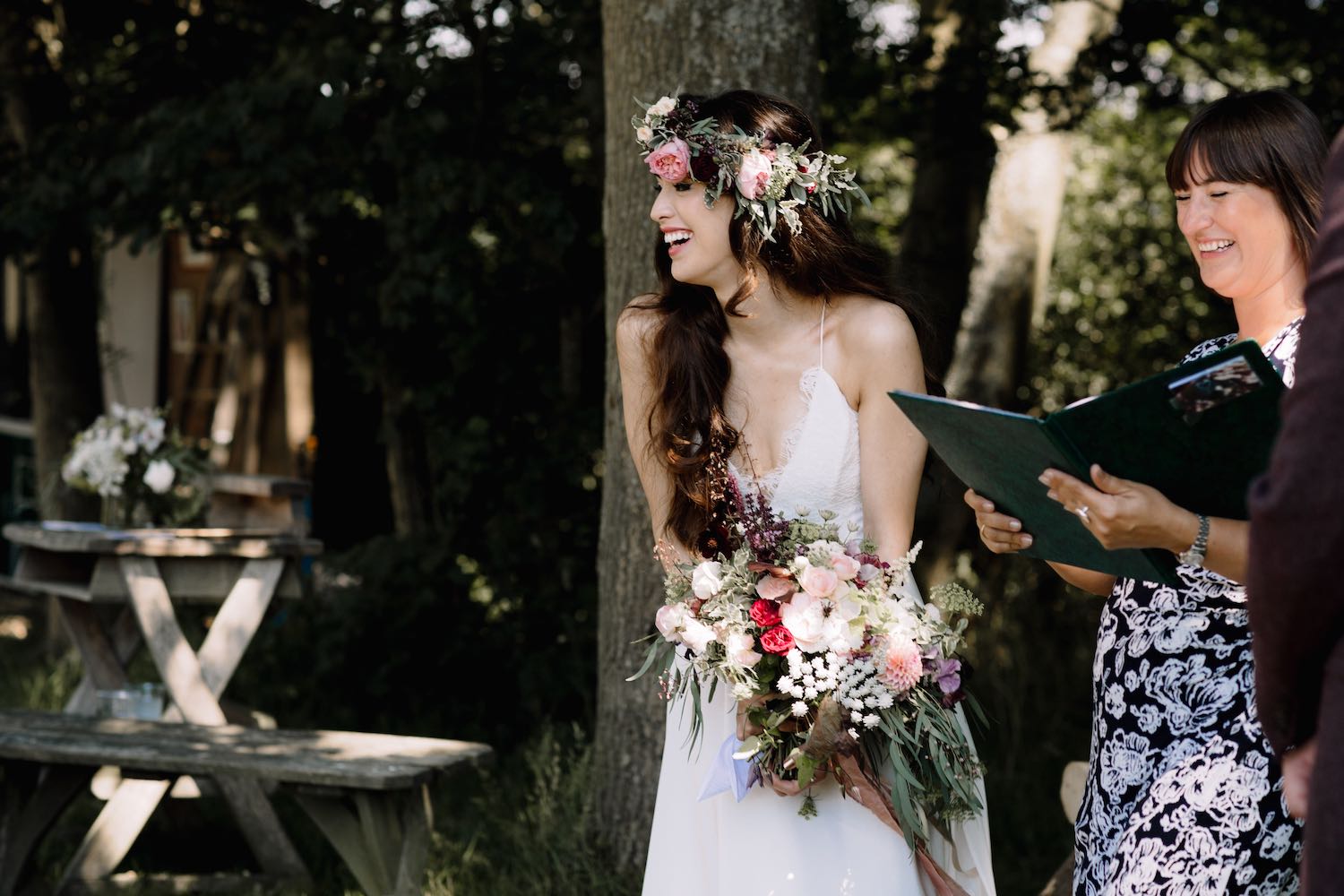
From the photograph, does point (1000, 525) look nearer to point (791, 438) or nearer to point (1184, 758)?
point (1184, 758)

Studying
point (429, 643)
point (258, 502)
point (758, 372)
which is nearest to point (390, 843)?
point (758, 372)

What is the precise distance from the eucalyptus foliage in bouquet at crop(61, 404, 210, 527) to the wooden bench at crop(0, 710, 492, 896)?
940 mm

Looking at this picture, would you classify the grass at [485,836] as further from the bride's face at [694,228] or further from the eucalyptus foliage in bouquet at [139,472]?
the bride's face at [694,228]

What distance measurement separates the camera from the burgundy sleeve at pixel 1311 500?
1279 mm

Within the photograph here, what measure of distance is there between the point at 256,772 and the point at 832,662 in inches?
91.6

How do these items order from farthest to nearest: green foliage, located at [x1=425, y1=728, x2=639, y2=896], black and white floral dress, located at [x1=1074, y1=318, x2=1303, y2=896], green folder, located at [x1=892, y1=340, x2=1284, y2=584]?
green foliage, located at [x1=425, y1=728, x2=639, y2=896] < black and white floral dress, located at [x1=1074, y1=318, x2=1303, y2=896] < green folder, located at [x1=892, y1=340, x2=1284, y2=584]

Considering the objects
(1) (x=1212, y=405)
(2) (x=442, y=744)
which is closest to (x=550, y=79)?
(2) (x=442, y=744)

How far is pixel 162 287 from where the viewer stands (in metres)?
12.0

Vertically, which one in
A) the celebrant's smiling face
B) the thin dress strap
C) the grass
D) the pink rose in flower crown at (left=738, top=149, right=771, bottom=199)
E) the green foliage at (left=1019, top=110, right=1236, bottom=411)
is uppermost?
the green foliage at (left=1019, top=110, right=1236, bottom=411)

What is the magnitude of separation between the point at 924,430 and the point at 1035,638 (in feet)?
16.1

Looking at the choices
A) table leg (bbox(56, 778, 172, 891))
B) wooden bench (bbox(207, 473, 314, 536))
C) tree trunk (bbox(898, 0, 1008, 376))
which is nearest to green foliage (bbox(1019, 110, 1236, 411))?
tree trunk (bbox(898, 0, 1008, 376))

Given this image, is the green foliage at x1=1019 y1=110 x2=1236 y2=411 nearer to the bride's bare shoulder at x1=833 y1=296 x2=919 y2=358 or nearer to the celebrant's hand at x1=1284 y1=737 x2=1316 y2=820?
Result: the bride's bare shoulder at x1=833 y1=296 x2=919 y2=358

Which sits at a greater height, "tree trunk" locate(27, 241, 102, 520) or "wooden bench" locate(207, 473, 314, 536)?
"tree trunk" locate(27, 241, 102, 520)

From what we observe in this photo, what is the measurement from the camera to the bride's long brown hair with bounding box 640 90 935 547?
2916mm
